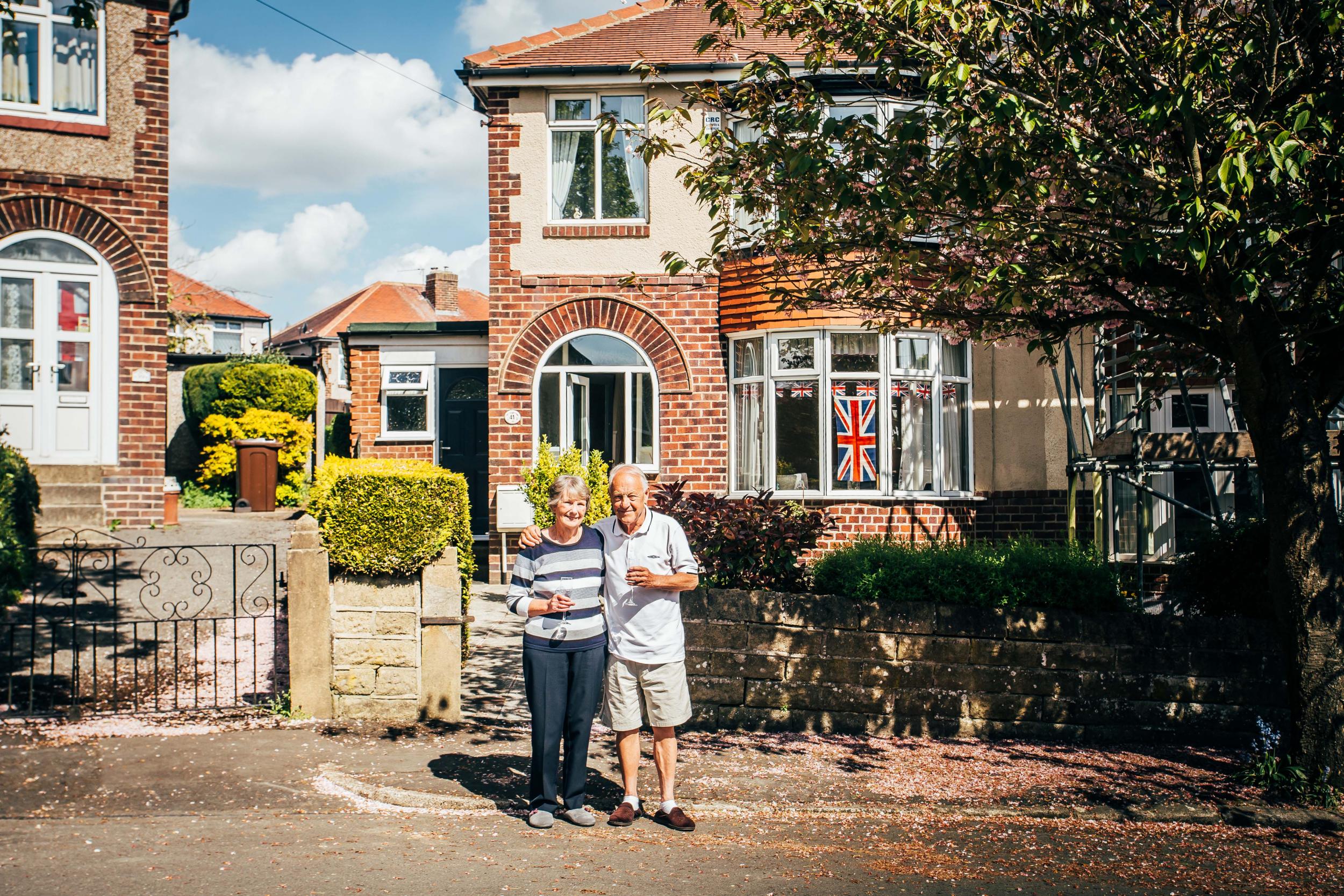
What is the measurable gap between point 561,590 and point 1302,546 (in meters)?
4.28

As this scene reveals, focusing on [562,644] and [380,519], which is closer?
[562,644]

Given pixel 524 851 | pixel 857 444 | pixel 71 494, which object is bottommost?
pixel 524 851

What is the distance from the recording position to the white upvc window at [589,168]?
13750mm

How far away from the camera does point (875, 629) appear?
7.21 meters

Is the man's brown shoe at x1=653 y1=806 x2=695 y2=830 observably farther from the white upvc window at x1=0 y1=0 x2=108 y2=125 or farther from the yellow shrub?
the yellow shrub

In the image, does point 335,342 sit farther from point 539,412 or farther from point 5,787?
point 5,787

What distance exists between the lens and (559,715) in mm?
5535

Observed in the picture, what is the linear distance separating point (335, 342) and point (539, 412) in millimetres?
26746

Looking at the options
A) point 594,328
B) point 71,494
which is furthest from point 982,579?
point 71,494

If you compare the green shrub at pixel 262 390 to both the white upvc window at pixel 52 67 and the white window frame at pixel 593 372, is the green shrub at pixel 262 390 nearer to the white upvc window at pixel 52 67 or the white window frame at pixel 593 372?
the white upvc window at pixel 52 67

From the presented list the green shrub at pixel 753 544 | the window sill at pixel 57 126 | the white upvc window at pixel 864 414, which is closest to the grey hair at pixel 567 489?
the green shrub at pixel 753 544

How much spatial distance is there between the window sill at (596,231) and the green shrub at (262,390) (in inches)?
373

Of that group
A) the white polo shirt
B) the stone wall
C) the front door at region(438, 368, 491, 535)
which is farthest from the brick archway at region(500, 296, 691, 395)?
the white polo shirt

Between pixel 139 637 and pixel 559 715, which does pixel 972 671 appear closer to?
pixel 559 715
